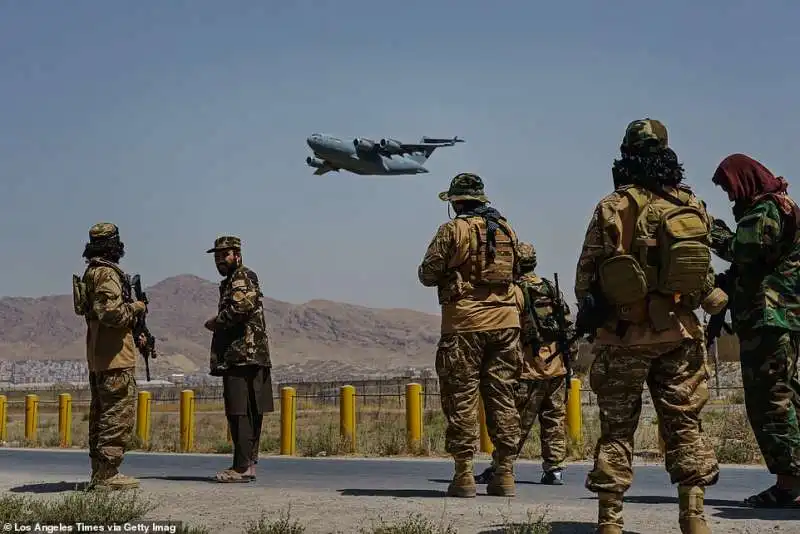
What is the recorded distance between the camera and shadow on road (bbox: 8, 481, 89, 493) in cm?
923

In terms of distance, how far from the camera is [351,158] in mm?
47125

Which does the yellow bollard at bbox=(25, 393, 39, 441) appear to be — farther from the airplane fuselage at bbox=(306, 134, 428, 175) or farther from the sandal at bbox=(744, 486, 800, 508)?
the airplane fuselage at bbox=(306, 134, 428, 175)

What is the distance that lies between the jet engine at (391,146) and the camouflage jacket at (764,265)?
1621 inches

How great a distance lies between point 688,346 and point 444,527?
1672 millimetres

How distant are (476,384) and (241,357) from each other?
258 cm

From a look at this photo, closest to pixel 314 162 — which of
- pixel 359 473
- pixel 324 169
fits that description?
pixel 324 169

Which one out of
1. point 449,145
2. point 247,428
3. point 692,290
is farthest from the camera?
point 449,145

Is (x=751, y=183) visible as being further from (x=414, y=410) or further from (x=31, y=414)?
(x=31, y=414)

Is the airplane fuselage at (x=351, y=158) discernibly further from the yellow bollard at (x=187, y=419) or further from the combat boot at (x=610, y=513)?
the combat boot at (x=610, y=513)

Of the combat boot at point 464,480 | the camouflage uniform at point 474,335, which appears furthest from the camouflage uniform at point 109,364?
the combat boot at point 464,480

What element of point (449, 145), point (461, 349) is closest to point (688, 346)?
point (461, 349)

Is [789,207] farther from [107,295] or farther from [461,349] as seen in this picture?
[107,295]

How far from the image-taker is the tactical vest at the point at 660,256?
5754mm

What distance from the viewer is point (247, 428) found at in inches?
385
